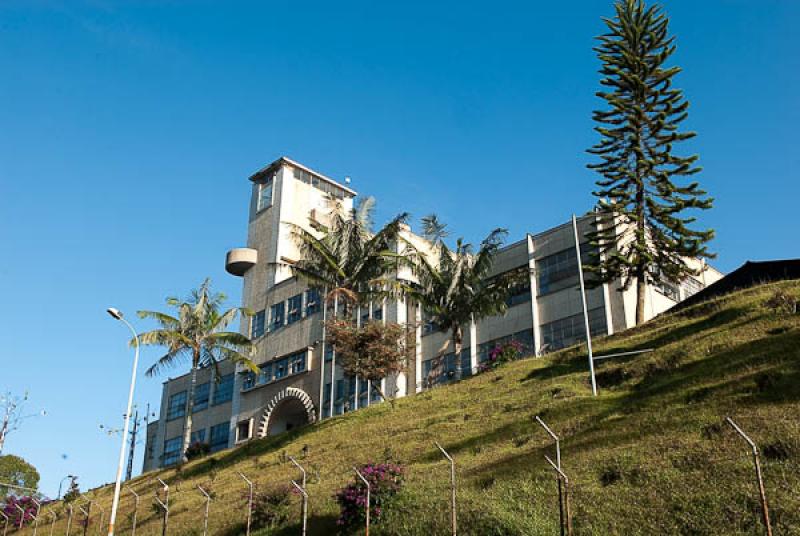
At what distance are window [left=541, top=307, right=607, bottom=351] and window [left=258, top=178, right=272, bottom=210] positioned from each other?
27.8 meters

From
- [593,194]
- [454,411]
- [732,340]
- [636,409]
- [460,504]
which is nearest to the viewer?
[460,504]

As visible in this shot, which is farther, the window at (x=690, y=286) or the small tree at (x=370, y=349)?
A: the window at (x=690, y=286)

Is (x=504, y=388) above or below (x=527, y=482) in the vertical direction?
above

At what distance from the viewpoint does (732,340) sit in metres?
27.5

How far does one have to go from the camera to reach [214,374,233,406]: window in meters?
59.7

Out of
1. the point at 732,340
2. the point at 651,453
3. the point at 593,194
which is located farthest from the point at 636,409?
the point at 593,194

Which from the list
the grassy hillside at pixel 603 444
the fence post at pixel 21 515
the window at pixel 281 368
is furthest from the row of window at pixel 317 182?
the fence post at pixel 21 515

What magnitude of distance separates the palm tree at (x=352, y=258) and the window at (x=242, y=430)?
53.1ft

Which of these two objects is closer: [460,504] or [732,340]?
[460,504]

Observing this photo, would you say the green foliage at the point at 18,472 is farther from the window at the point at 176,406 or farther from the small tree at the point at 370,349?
the small tree at the point at 370,349

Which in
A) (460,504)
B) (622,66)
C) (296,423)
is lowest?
(460,504)

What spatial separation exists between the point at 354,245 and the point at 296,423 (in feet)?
56.8

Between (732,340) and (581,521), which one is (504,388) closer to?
(732,340)

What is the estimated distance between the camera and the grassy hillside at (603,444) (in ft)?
54.6
